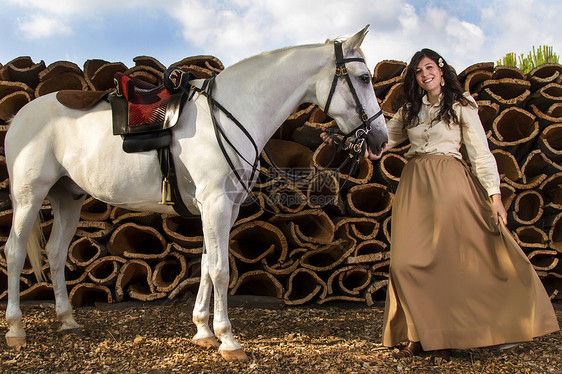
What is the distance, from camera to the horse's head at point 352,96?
8.40ft

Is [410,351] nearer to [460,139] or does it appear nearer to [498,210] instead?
[498,210]

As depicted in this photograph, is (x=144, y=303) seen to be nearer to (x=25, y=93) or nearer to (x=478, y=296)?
(x=25, y=93)

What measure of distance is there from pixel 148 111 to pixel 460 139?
2008mm

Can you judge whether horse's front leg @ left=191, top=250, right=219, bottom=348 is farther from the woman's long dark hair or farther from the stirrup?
the woman's long dark hair

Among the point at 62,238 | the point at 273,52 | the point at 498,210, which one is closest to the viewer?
the point at 498,210

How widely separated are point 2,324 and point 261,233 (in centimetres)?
218

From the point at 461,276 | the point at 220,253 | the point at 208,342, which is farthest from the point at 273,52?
the point at 208,342

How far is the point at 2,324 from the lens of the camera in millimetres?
3373

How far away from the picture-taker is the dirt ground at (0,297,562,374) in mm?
2527

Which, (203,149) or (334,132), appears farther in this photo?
(334,132)

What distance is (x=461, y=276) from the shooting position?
8.55ft

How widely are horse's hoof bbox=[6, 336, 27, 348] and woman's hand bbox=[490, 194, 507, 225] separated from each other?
3.14 metres

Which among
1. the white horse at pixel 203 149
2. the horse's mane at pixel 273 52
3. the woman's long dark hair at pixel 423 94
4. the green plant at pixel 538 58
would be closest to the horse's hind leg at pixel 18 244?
the white horse at pixel 203 149

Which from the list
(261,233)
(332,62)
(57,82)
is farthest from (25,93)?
(332,62)
